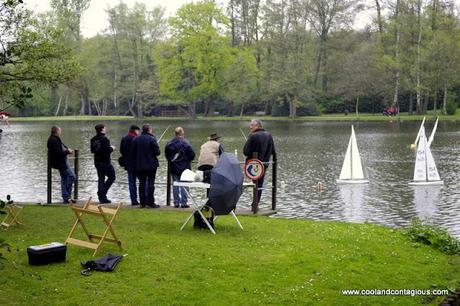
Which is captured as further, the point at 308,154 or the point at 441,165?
the point at 308,154

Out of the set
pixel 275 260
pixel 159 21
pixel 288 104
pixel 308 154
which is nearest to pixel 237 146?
pixel 308 154

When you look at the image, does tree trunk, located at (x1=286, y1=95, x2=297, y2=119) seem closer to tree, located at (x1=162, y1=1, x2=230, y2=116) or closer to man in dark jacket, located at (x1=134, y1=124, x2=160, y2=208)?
tree, located at (x1=162, y1=1, x2=230, y2=116)

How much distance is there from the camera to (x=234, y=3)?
84875mm

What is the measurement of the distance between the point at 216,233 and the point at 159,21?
82.5 metres

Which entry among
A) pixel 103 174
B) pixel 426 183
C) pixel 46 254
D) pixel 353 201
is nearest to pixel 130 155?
pixel 103 174

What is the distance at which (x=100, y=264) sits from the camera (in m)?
8.80

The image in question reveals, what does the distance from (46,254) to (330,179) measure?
2119 cm

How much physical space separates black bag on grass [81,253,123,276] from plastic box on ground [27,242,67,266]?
1.57ft

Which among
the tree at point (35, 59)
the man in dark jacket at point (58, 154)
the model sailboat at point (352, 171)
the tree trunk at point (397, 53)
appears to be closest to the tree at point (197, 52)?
the tree trunk at point (397, 53)

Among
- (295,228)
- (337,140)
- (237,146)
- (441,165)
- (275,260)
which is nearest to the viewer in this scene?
(275,260)

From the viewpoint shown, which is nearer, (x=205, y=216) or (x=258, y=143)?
(x=205, y=216)

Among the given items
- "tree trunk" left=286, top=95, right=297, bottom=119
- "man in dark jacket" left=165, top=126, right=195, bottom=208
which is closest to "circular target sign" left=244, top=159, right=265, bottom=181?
"man in dark jacket" left=165, top=126, right=195, bottom=208

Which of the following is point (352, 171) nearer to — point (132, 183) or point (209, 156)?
point (132, 183)

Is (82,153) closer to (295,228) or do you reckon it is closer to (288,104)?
(295,228)
